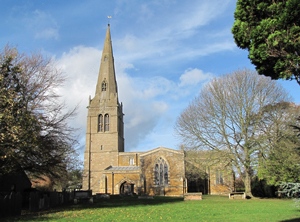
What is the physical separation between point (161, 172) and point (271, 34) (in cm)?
3917

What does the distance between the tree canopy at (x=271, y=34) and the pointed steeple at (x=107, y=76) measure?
50802 mm

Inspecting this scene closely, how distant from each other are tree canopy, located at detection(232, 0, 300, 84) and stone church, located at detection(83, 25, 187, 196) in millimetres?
37167

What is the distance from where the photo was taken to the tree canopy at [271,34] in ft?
26.6

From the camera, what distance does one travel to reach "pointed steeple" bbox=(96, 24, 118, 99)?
2329 inches

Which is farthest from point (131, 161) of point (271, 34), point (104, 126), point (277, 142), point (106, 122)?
point (271, 34)

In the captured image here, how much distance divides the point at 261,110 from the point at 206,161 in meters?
7.23

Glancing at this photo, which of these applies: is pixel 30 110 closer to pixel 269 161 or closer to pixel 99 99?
pixel 269 161

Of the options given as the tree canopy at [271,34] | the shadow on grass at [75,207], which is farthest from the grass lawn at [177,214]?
the tree canopy at [271,34]

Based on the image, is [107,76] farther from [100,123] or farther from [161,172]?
[161,172]

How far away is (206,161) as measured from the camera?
3189 cm

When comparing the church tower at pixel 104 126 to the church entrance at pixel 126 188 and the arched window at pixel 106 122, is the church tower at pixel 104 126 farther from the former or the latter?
the church entrance at pixel 126 188

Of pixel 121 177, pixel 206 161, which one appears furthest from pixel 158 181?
pixel 206 161

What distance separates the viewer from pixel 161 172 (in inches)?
1806

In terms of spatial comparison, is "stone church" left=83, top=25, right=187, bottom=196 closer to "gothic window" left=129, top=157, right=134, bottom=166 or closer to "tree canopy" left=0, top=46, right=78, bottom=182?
"gothic window" left=129, top=157, right=134, bottom=166
